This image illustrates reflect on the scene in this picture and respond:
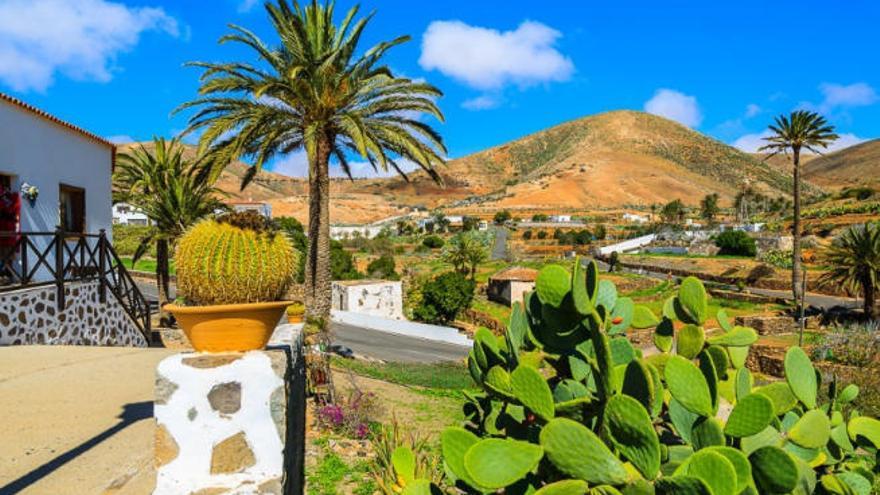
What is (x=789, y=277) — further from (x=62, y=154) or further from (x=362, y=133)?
(x=62, y=154)

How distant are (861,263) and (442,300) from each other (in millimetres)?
19998

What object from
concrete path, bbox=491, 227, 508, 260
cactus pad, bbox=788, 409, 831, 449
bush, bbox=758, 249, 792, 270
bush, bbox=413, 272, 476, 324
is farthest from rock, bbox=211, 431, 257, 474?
concrete path, bbox=491, 227, 508, 260

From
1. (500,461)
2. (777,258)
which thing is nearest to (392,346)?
(500,461)

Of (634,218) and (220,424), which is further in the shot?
(634,218)

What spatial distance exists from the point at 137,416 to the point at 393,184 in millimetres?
133640

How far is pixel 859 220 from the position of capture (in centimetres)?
5069

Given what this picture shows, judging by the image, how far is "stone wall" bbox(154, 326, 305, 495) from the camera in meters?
2.73

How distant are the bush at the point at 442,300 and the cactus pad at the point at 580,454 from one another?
30.8 metres

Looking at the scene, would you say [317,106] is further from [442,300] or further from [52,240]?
[442,300]

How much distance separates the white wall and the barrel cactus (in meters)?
10.2

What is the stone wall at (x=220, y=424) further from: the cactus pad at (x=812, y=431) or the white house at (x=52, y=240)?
the white house at (x=52, y=240)

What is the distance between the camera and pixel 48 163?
1227cm

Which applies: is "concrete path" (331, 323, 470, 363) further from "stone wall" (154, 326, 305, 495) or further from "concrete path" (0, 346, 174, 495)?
"stone wall" (154, 326, 305, 495)

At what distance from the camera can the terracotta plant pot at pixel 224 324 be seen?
286 cm
